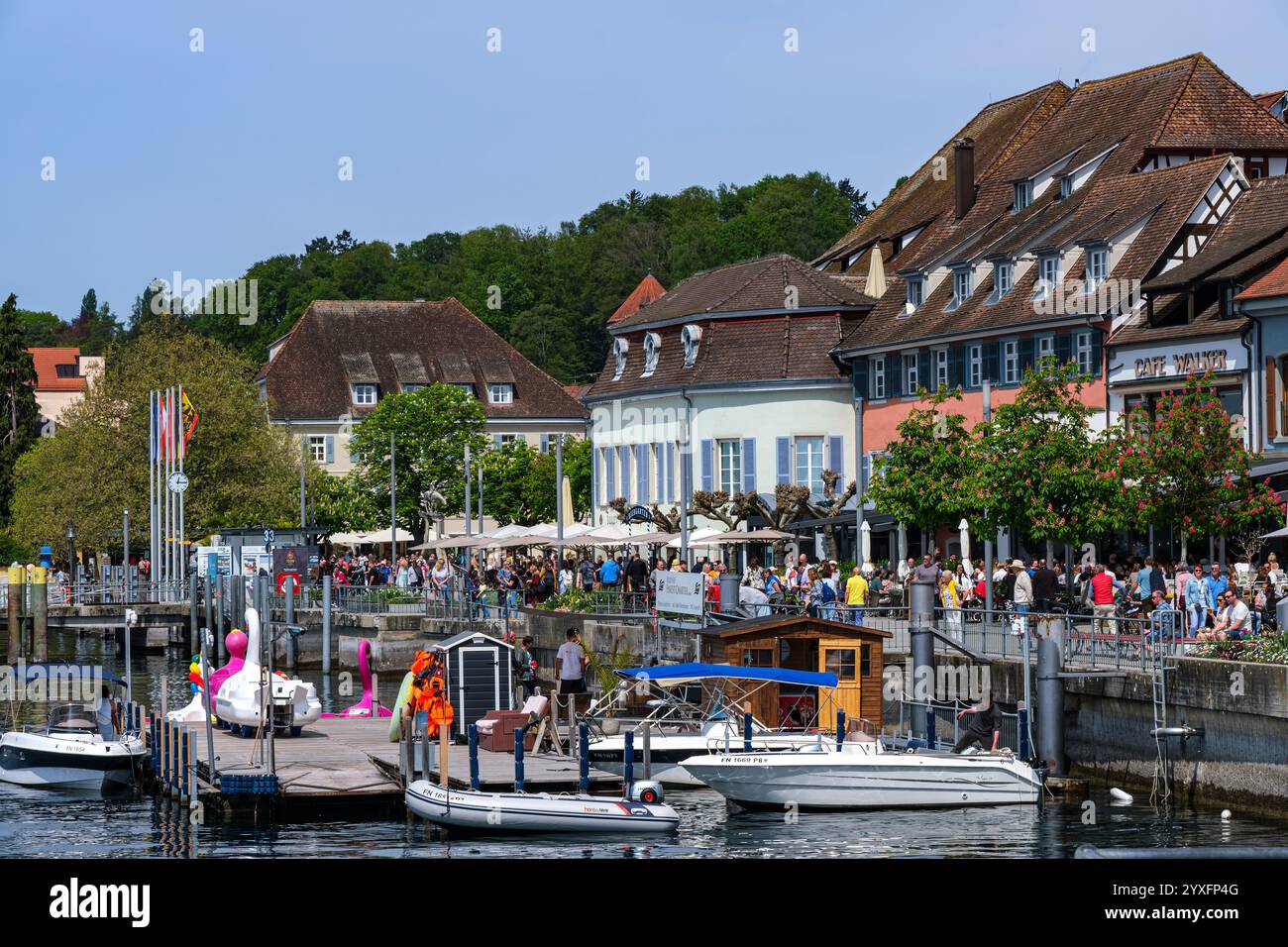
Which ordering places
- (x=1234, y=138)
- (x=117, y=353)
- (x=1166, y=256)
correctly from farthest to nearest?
(x=117, y=353) → (x=1234, y=138) → (x=1166, y=256)

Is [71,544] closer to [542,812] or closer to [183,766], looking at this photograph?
[183,766]

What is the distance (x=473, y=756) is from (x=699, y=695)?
26.3 feet

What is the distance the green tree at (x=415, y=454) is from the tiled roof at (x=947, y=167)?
20230 millimetres

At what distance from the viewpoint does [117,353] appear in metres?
89.6

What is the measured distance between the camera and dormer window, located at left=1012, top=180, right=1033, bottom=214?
5872cm

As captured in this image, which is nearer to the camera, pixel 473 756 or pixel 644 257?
pixel 473 756

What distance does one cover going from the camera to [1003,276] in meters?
54.8

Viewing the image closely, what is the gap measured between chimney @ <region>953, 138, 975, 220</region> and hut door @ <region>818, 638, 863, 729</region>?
3482cm

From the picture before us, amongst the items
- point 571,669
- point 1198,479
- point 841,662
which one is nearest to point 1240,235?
point 1198,479

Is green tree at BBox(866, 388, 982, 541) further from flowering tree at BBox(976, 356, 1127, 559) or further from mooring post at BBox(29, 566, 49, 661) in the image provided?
mooring post at BBox(29, 566, 49, 661)

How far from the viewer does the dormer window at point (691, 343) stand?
212 ft

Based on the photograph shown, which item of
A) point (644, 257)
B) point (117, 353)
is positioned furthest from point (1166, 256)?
point (644, 257)

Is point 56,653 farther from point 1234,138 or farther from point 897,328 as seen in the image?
point 1234,138

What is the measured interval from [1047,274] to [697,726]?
85.9 feet
